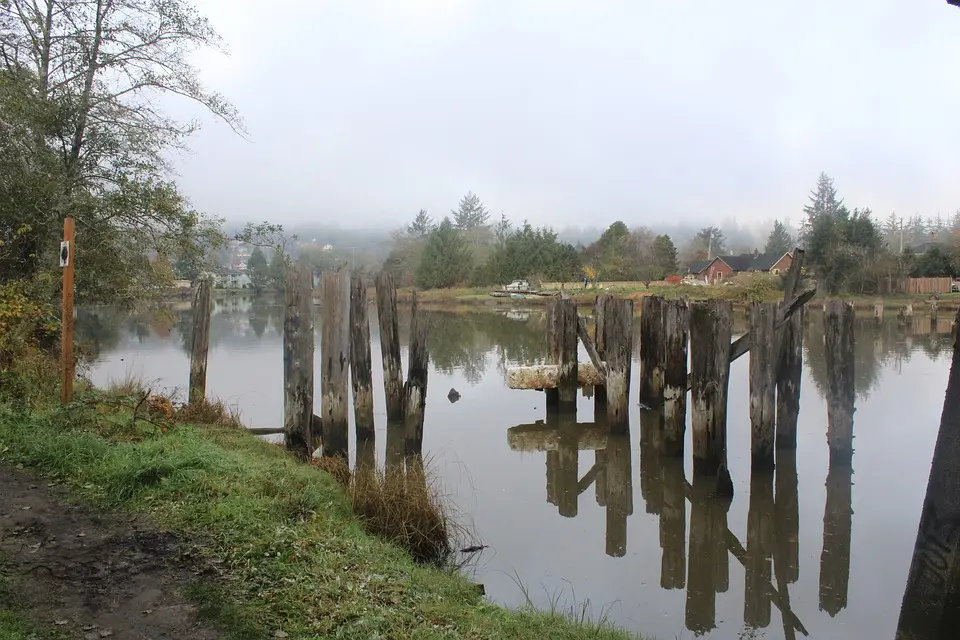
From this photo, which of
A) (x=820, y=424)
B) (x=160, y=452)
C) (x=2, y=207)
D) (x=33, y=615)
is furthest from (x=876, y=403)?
(x=2, y=207)

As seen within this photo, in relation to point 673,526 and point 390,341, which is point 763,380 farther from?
point 390,341

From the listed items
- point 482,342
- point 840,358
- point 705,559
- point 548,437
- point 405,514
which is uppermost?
point 840,358

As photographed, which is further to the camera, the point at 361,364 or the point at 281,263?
the point at 281,263

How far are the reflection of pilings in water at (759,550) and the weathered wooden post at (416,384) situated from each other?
488 centimetres

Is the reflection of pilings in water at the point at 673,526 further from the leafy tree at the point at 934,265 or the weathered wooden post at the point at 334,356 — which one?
the leafy tree at the point at 934,265

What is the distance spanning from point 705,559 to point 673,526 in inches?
38.0

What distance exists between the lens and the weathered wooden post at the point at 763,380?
8.83 m

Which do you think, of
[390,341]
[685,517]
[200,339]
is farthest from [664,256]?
[685,517]

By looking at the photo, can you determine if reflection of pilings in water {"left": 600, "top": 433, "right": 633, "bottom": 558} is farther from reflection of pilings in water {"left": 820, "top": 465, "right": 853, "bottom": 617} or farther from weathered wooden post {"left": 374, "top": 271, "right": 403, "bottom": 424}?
weathered wooden post {"left": 374, "top": 271, "right": 403, "bottom": 424}

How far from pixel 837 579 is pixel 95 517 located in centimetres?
696

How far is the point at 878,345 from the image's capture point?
25844mm

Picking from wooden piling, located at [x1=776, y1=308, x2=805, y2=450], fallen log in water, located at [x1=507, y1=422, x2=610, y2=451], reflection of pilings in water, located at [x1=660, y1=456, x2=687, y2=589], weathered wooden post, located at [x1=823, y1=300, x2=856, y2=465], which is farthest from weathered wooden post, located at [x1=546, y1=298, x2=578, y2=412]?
weathered wooden post, located at [x1=823, y1=300, x2=856, y2=465]

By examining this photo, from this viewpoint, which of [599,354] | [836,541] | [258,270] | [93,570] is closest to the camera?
[93,570]

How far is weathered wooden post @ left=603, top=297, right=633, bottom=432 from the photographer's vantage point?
11.5 m
